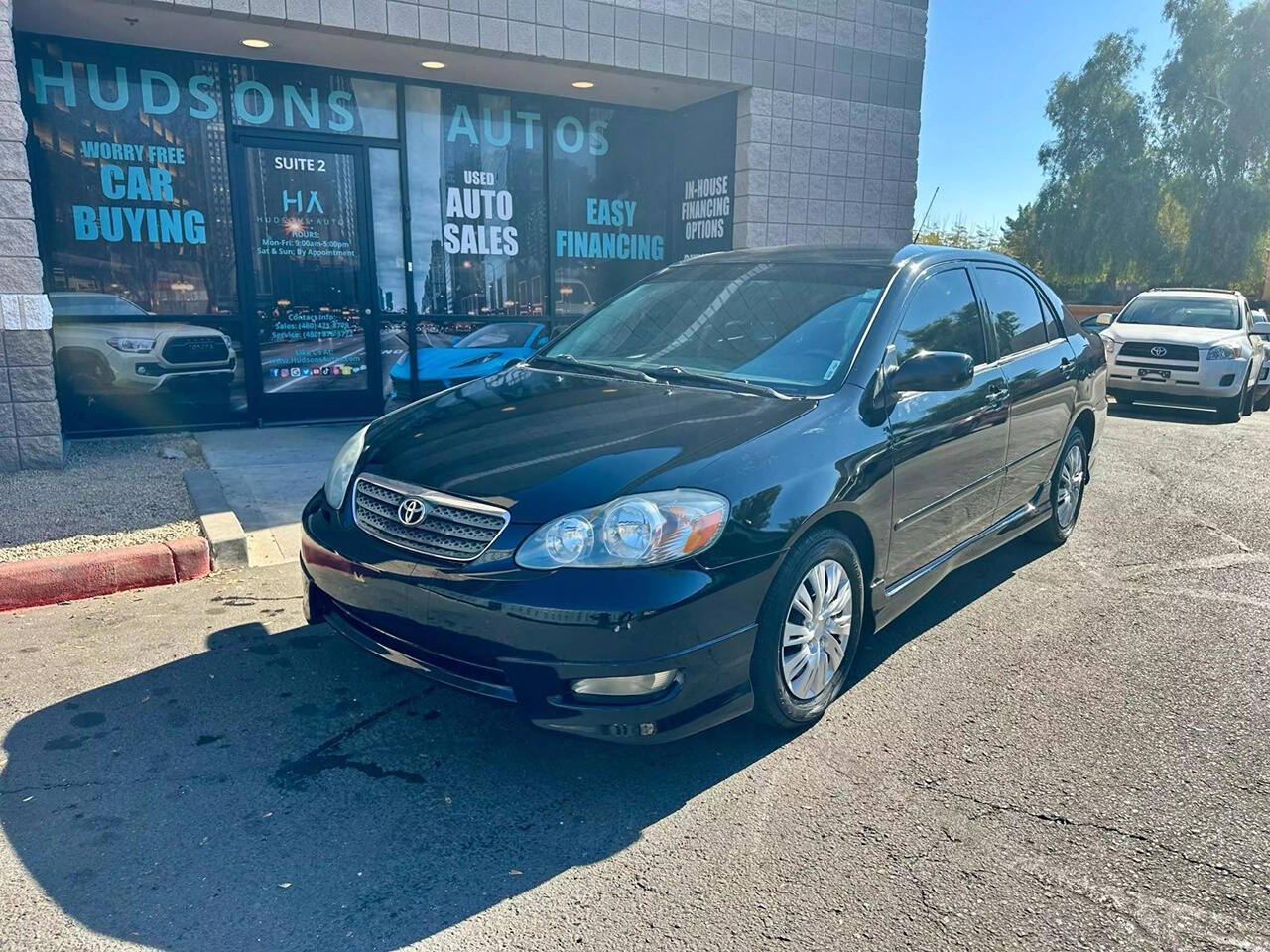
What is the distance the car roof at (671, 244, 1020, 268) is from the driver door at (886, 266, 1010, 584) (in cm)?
9

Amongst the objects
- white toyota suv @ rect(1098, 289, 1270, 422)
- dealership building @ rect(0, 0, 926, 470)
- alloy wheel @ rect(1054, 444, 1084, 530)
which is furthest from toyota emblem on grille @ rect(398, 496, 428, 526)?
white toyota suv @ rect(1098, 289, 1270, 422)

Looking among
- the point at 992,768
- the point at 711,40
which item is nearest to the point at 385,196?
the point at 711,40

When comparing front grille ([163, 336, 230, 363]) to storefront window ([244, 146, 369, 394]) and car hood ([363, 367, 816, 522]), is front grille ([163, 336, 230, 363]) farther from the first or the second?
car hood ([363, 367, 816, 522])

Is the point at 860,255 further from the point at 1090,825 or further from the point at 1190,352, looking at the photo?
the point at 1190,352

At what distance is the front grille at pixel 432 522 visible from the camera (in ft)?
10.0

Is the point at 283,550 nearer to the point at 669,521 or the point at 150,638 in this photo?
the point at 150,638

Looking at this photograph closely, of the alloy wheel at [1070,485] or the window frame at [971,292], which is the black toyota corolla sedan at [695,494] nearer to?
the window frame at [971,292]

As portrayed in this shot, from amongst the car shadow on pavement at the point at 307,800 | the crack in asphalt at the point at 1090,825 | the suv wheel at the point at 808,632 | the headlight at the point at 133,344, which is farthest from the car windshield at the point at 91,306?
the crack in asphalt at the point at 1090,825

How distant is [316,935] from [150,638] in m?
2.32

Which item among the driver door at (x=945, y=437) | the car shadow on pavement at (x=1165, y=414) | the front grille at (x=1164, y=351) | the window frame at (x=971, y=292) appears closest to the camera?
the driver door at (x=945, y=437)

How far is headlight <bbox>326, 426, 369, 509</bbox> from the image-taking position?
11.9 ft

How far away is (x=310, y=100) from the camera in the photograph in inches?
336

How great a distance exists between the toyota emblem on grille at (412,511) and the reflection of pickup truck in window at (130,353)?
615cm

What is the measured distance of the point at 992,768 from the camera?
3.32 meters
